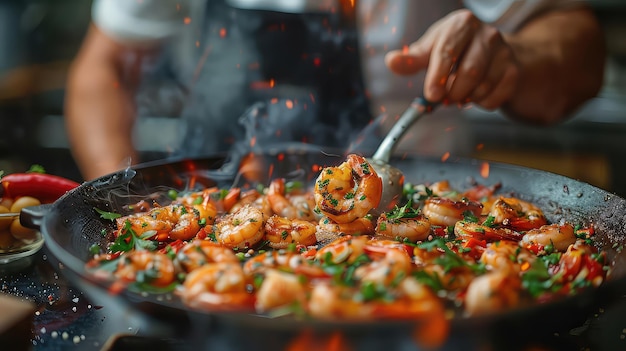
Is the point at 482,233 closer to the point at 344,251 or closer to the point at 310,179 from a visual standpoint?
the point at 344,251

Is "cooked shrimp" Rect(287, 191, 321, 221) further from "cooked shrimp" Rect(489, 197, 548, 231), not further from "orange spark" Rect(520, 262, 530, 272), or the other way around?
"orange spark" Rect(520, 262, 530, 272)

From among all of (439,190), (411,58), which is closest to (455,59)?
(411,58)

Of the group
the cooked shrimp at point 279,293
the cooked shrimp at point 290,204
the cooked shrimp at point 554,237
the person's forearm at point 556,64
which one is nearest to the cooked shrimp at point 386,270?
the cooked shrimp at point 279,293

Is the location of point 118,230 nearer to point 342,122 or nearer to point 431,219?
point 431,219

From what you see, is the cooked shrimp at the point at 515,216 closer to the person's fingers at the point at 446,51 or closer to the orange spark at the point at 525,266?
the orange spark at the point at 525,266

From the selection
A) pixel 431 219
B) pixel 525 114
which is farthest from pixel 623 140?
pixel 431 219

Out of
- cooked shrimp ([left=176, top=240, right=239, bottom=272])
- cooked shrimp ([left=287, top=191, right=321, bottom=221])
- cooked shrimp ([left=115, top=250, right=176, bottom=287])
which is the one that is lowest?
cooked shrimp ([left=287, top=191, right=321, bottom=221])

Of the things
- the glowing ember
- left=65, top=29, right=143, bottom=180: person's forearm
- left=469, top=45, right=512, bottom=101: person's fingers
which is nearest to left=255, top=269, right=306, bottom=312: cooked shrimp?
the glowing ember
